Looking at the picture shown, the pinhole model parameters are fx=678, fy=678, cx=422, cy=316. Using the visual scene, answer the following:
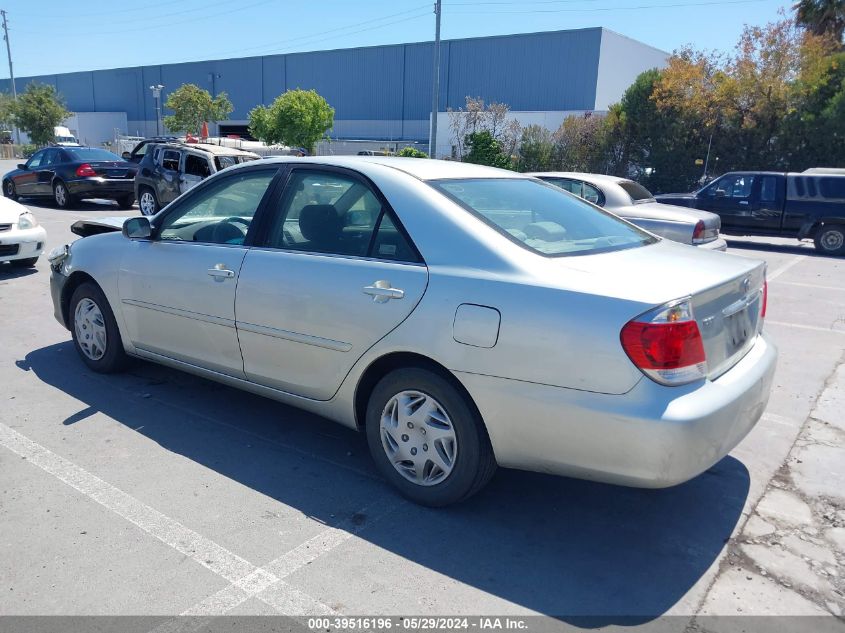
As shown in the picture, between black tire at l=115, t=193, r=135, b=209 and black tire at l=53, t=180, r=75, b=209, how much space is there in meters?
1.09

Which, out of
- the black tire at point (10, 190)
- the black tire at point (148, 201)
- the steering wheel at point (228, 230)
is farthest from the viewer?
the black tire at point (10, 190)

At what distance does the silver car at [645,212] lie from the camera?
30.2ft

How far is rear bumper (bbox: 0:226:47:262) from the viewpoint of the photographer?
8.66 m

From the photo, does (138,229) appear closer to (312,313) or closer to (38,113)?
(312,313)

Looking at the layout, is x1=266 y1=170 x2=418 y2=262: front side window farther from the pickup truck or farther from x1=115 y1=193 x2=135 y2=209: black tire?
x1=115 y1=193 x2=135 y2=209: black tire

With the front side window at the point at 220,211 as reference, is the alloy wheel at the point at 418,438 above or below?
below

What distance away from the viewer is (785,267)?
12258 millimetres

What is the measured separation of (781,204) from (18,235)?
1431cm

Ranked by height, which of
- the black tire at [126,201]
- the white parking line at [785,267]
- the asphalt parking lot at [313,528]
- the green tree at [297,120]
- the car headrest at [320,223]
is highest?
the green tree at [297,120]

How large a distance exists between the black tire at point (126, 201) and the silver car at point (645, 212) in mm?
11321

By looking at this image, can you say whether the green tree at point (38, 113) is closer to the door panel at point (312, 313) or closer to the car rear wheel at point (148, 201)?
the car rear wheel at point (148, 201)

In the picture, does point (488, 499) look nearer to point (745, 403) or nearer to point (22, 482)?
point (745, 403)

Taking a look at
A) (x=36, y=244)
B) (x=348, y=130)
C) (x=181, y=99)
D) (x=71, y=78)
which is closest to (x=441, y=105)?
(x=348, y=130)

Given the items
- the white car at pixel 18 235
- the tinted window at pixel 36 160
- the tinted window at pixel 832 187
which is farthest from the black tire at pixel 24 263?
the tinted window at pixel 832 187
